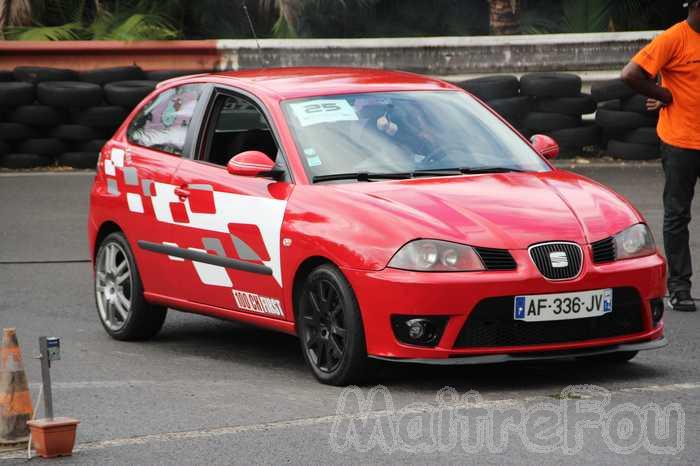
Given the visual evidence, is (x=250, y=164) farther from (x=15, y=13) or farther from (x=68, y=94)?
(x=15, y=13)

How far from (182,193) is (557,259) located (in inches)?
95.0

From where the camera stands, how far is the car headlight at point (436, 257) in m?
7.02

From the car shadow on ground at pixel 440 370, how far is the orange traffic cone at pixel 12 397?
175 cm

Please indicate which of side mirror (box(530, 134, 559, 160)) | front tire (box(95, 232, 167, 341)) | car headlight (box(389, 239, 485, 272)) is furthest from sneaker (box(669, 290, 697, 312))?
front tire (box(95, 232, 167, 341))

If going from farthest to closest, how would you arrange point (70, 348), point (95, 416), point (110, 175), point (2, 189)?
point (2, 189)
point (110, 175)
point (70, 348)
point (95, 416)

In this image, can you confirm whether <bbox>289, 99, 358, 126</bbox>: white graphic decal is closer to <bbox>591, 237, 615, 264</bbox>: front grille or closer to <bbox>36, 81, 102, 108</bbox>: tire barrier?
<bbox>591, 237, 615, 264</bbox>: front grille

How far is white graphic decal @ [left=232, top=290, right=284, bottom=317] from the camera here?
309 inches

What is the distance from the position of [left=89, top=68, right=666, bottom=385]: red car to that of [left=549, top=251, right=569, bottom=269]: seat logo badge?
0.01 metres

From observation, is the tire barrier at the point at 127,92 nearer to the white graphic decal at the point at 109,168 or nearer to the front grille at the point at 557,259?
the white graphic decal at the point at 109,168

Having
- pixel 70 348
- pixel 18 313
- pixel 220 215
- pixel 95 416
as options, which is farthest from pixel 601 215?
pixel 18 313

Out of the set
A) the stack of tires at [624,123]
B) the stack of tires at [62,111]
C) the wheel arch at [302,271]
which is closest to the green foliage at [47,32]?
the stack of tires at [62,111]

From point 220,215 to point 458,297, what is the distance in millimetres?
1761

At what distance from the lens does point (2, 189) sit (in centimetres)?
1603

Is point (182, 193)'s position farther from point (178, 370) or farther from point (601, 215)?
point (601, 215)
